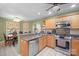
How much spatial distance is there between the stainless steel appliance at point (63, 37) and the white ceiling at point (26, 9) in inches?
9.1

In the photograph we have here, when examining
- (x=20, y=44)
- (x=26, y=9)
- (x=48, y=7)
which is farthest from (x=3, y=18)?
(x=48, y=7)

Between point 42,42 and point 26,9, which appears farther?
point 42,42

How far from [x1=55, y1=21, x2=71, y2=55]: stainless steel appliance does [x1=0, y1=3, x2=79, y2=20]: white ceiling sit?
23 centimetres

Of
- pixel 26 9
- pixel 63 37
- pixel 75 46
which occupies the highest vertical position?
pixel 26 9

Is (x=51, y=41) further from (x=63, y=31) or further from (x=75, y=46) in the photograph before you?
(x=75, y=46)

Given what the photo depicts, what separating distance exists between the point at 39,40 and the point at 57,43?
1.09ft

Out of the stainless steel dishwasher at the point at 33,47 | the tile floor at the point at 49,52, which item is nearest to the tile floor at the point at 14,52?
the tile floor at the point at 49,52

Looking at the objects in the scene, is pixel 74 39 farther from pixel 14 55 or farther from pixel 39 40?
pixel 14 55

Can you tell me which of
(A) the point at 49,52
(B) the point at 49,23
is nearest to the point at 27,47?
(A) the point at 49,52

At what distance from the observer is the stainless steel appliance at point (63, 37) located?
1.64 meters

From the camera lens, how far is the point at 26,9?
5.27ft

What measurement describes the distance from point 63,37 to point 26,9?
0.81 metres

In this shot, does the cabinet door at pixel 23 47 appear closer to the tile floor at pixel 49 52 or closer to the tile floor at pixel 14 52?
the tile floor at pixel 14 52

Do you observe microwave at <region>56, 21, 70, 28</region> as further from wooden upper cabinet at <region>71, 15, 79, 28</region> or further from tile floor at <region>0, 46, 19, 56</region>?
tile floor at <region>0, 46, 19, 56</region>
